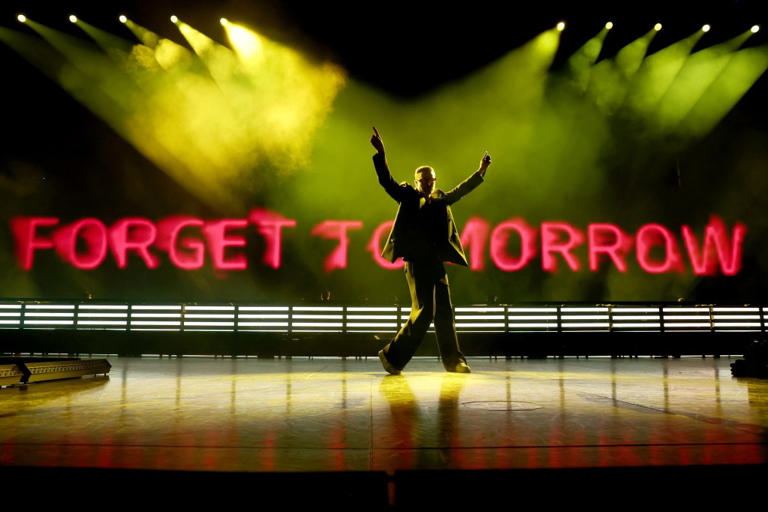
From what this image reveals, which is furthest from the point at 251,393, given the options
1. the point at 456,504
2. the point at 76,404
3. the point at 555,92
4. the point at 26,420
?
the point at 555,92

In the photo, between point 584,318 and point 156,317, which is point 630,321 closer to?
point 584,318

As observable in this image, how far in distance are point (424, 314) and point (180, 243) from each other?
7350mm

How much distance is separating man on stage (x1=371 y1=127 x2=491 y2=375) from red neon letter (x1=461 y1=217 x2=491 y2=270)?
544cm

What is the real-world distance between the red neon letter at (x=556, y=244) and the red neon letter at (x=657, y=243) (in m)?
1.20

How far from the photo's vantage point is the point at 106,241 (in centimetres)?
996

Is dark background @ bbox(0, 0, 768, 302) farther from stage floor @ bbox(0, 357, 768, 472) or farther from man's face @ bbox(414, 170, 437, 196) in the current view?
stage floor @ bbox(0, 357, 768, 472)

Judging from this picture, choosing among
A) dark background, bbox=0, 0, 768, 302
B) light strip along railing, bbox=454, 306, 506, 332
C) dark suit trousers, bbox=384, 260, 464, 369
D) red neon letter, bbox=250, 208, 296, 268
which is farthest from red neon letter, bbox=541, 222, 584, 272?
dark suit trousers, bbox=384, 260, 464, 369

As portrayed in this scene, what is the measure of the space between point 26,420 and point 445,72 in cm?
922

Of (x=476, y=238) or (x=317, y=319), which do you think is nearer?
(x=317, y=319)

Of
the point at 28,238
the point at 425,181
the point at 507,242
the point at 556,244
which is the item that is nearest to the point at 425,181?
the point at 425,181

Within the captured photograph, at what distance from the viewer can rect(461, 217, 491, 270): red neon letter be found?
382 inches

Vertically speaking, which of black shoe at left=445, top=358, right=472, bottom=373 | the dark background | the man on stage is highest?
the dark background

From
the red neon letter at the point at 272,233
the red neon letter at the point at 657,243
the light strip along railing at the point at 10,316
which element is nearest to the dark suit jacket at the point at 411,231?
the red neon letter at the point at 272,233

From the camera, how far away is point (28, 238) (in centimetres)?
1005
